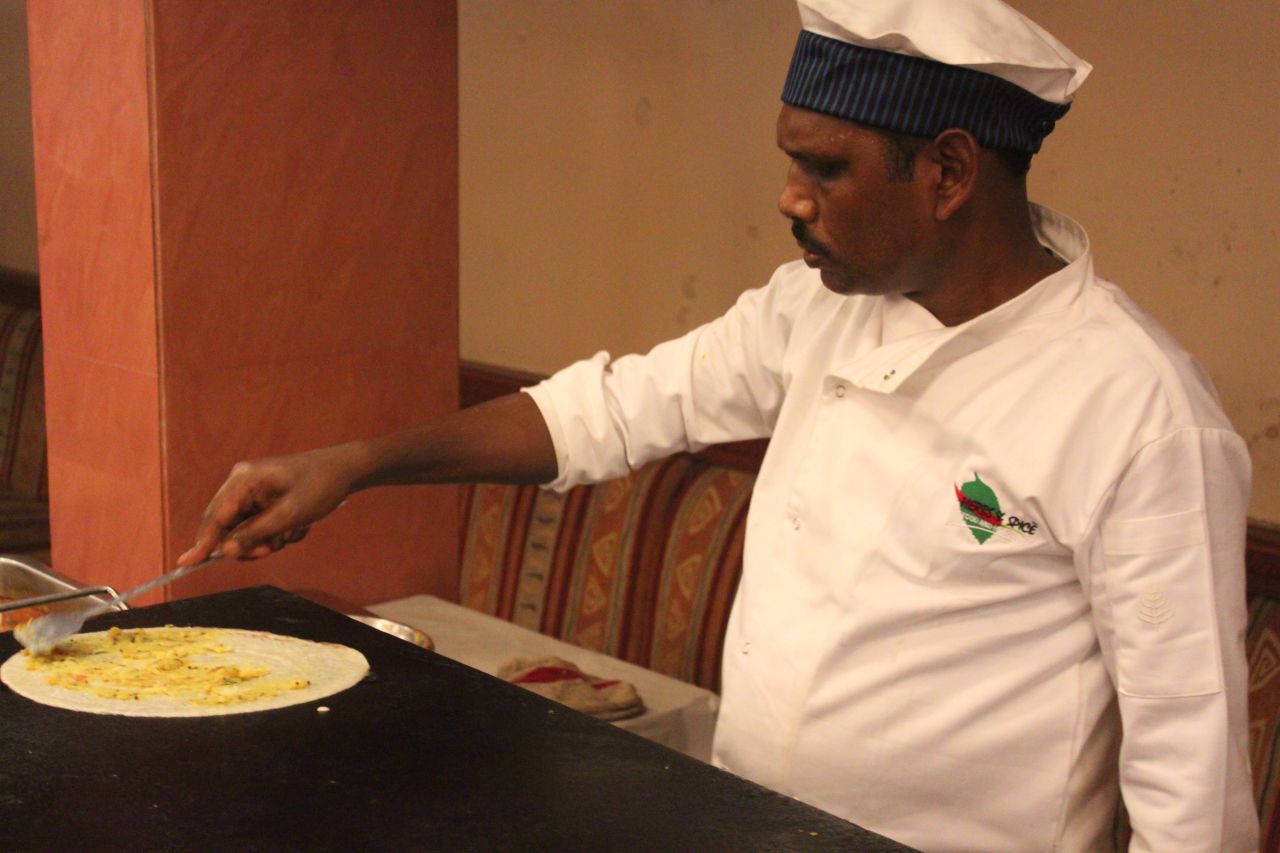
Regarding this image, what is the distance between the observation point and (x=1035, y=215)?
4.47ft

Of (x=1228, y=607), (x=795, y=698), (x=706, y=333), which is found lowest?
(x=795, y=698)

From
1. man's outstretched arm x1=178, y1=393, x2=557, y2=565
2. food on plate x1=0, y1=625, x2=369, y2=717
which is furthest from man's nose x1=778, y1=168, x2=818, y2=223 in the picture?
food on plate x1=0, y1=625, x2=369, y2=717

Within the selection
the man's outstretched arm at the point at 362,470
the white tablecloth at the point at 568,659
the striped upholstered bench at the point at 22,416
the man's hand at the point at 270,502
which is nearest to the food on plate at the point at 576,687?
the white tablecloth at the point at 568,659

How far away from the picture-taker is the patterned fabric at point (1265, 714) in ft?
5.54

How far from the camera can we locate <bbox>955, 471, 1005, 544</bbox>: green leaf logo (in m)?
1.23

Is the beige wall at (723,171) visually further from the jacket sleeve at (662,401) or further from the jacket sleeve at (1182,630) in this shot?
the jacket sleeve at (1182,630)

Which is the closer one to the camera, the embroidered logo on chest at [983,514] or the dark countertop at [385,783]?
the dark countertop at [385,783]

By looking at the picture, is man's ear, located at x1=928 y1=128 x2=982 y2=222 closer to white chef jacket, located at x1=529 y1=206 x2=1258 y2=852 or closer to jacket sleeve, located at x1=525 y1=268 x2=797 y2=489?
white chef jacket, located at x1=529 y1=206 x2=1258 y2=852

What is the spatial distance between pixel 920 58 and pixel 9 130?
326 cm

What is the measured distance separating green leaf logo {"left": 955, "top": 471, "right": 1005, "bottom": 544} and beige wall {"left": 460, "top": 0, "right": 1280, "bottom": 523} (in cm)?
82

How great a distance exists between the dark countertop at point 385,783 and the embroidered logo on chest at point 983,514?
321 millimetres

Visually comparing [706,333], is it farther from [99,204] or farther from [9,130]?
[9,130]

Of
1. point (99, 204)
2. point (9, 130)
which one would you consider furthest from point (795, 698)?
point (9, 130)

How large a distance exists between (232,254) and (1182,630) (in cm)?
125
